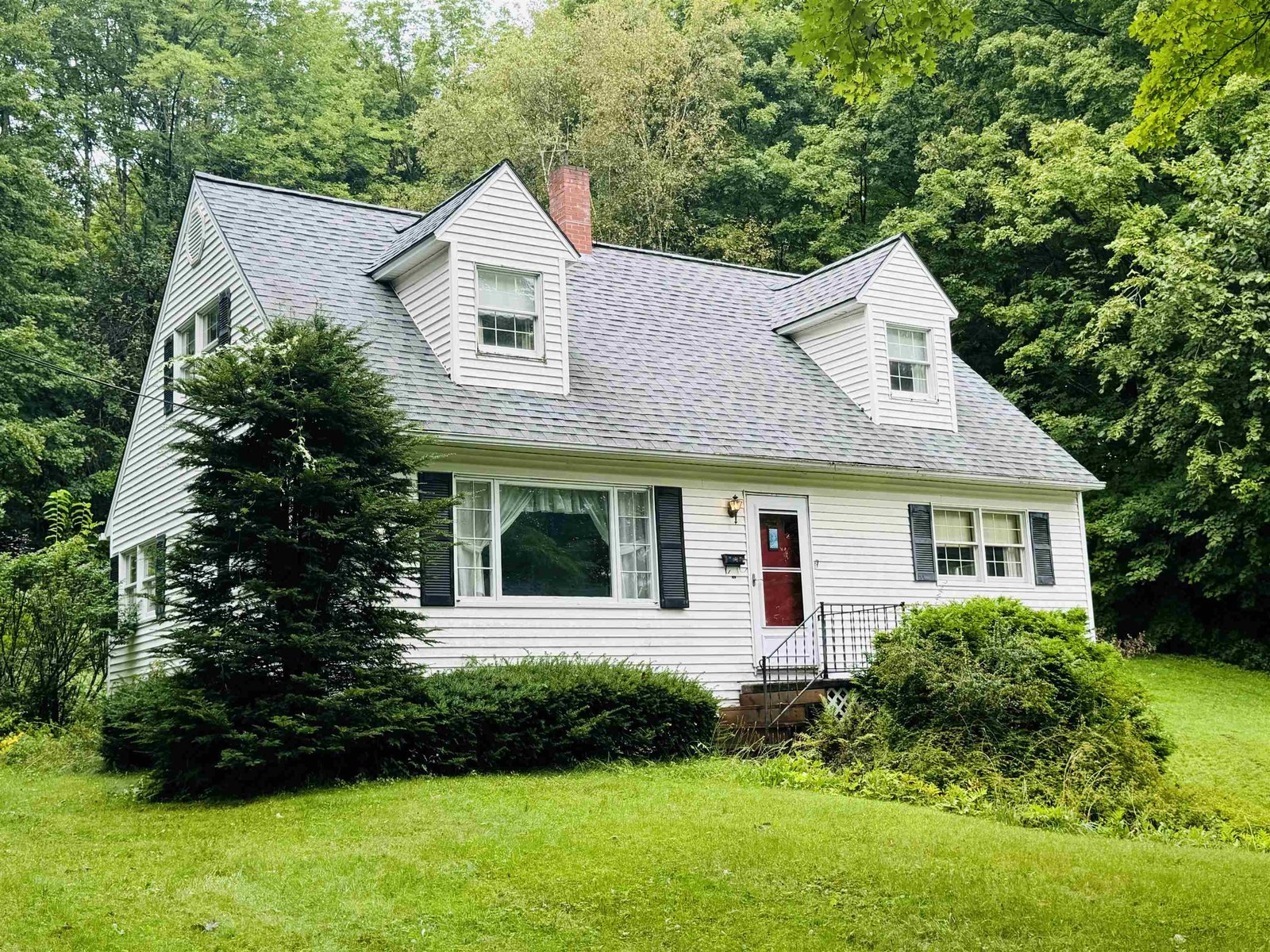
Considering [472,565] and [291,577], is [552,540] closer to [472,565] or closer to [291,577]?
[472,565]

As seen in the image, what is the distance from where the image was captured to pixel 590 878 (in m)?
7.27

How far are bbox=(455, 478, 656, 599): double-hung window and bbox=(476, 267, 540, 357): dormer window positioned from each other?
6.39ft

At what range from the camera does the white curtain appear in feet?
45.8

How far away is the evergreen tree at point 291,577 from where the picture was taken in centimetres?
1012

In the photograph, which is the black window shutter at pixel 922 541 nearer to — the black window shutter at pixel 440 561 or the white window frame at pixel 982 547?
the white window frame at pixel 982 547

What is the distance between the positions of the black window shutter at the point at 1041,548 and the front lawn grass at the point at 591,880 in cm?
906

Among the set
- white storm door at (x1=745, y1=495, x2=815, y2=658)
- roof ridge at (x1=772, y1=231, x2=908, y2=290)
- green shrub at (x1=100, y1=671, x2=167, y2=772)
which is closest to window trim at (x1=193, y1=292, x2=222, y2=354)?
green shrub at (x1=100, y1=671, x2=167, y2=772)

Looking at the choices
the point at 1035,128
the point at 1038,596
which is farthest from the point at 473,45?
the point at 1038,596

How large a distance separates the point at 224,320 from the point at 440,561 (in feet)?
15.1

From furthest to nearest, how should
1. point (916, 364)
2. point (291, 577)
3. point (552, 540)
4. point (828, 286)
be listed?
point (828, 286) → point (916, 364) → point (552, 540) → point (291, 577)

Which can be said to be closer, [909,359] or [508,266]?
[508,266]

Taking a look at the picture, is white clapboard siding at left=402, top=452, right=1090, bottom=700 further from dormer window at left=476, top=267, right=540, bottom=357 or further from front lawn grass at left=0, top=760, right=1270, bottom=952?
front lawn grass at left=0, top=760, right=1270, bottom=952

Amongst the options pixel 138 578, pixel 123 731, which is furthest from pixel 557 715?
pixel 138 578

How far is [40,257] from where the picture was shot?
26.7 metres
